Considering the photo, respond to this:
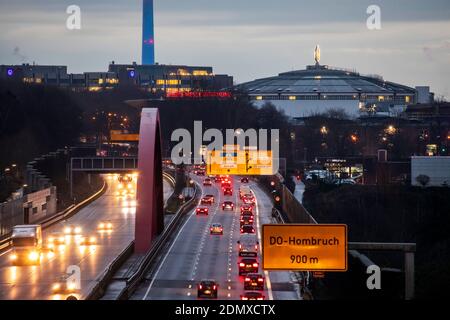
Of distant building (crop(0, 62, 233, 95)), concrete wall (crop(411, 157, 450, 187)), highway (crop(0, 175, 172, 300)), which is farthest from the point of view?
distant building (crop(0, 62, 233, 95))

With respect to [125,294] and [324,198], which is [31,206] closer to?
[324,198]

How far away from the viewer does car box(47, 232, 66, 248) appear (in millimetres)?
36875

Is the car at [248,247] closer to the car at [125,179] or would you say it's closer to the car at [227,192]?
the car at [227,192]

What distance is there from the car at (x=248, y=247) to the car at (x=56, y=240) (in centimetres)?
649

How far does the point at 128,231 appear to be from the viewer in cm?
4450

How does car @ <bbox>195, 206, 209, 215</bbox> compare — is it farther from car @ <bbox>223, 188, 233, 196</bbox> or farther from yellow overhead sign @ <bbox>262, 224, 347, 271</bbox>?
yellow overhead sign @ <bbox>262, 224, 347, 271</bbox>

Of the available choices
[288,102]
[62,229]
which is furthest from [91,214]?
[288,102]

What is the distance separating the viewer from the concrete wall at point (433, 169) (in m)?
55.7

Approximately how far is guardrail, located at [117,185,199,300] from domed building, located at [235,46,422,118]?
7588 cm

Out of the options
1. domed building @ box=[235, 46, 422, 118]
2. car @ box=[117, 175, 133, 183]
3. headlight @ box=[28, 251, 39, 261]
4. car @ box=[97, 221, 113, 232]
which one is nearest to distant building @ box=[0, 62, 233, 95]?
domed building @ box=[235, 46, 422, 118]

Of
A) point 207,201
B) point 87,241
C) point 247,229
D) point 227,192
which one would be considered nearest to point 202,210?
point 207,201

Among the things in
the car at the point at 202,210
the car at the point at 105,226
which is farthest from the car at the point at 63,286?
the car at the point at 202,210

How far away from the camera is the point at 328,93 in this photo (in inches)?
5453

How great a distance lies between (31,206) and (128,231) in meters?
4.02
